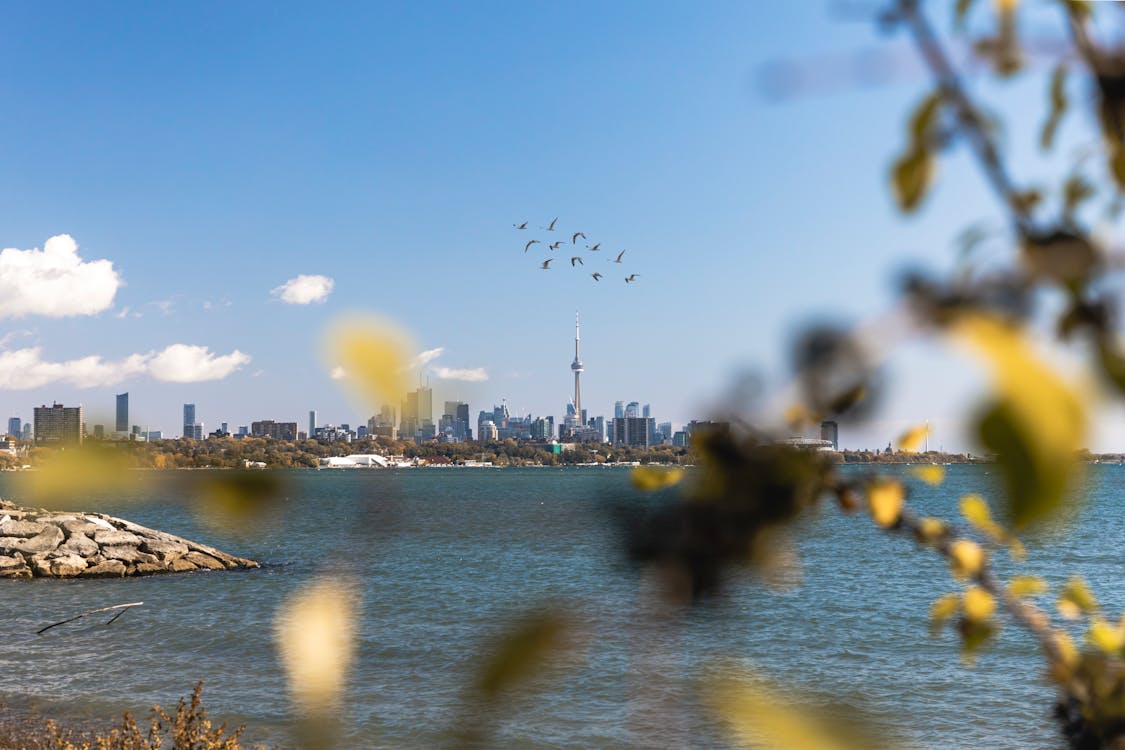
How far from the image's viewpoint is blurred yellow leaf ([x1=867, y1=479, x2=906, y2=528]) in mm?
453

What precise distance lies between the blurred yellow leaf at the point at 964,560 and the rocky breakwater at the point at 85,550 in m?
30.9

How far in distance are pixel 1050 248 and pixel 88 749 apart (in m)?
7.46

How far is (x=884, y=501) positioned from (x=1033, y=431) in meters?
0.25

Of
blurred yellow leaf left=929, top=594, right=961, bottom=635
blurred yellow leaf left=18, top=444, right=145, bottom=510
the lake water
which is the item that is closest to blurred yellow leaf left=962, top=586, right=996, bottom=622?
blurred yellow leaf left=929, top=594, right=961, bottom=635

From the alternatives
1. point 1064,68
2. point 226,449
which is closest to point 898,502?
point 1064,68

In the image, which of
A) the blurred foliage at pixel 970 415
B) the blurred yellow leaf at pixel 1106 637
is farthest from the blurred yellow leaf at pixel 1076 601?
the blurred foliage at pixel 970 415

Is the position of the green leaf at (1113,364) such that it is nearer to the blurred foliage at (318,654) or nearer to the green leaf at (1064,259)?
the green leaf at (1064,259)

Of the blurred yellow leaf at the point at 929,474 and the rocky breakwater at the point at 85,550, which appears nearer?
the blurred yellow leaf at the point at 929,474

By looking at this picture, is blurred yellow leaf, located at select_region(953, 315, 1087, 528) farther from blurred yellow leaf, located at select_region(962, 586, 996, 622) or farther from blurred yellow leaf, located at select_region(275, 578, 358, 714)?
blurred yellow leaf, located at select_region(962, 586, 996, 622)

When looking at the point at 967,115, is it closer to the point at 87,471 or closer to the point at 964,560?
→ the point at 964,560

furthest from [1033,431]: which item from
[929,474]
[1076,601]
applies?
A: [1076,601]

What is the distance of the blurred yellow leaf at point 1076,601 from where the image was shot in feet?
2.81

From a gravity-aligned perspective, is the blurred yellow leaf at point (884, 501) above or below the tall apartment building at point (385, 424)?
below

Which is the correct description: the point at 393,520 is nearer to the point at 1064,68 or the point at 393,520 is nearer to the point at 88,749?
the point at 1064,68
